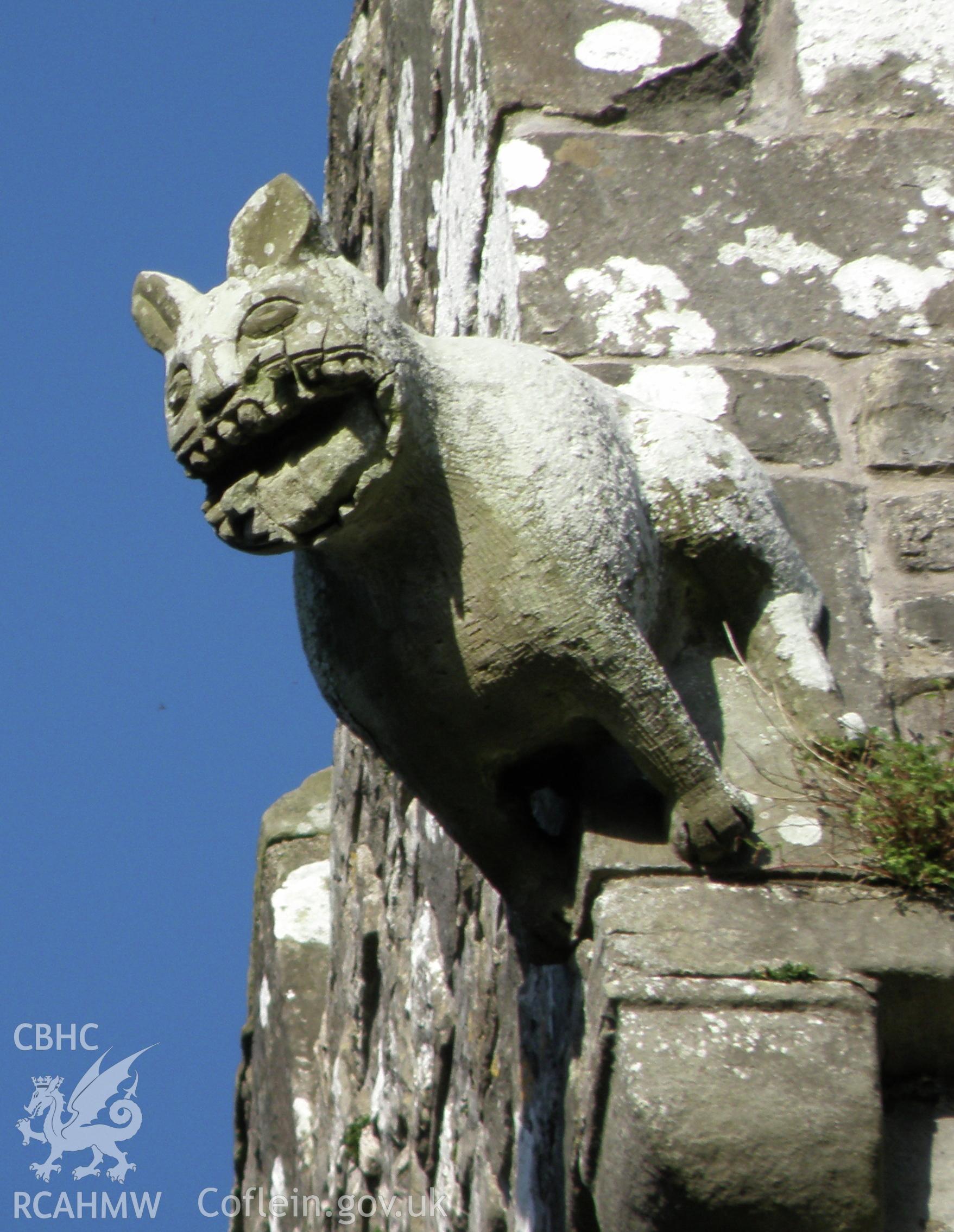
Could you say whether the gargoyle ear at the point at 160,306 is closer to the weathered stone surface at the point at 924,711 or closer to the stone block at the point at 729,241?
the stone block at the point at 729,241

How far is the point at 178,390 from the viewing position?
278 cm

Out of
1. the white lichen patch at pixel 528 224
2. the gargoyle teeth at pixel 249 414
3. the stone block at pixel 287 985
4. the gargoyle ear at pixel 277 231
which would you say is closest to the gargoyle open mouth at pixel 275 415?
the gargoyle teeth at pixel 249 414

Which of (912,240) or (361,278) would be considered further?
(912,240)

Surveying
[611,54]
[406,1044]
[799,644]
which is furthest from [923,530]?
[406,1044]

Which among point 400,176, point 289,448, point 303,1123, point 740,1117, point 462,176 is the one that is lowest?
point 740,1117

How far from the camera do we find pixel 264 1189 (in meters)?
5.77

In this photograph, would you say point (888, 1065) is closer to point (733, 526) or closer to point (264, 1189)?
point (733, 526)

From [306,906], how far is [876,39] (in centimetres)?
288

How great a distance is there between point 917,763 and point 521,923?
639 millimetres

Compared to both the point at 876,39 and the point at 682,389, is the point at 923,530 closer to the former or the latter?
the point at 682,389

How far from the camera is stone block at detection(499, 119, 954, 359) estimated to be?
3.76 metres

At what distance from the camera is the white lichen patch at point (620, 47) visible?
3.98 m

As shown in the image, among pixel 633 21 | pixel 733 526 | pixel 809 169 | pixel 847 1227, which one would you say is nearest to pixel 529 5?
pixel 633 21

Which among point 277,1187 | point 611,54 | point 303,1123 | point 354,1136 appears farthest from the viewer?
point 277,1187
